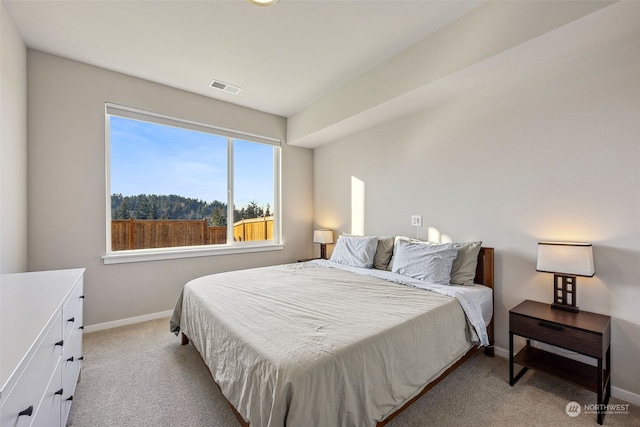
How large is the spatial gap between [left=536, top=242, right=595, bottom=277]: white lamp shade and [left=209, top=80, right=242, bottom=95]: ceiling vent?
11.3 ft

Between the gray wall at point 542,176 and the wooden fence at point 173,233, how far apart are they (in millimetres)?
2152

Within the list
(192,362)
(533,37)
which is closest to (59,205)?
(192,362)

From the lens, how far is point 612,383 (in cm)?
193

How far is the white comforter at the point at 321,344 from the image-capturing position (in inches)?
47.0

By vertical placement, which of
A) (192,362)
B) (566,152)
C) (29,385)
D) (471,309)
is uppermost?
(566,152)

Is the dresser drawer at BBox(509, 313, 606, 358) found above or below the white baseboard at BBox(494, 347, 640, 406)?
above

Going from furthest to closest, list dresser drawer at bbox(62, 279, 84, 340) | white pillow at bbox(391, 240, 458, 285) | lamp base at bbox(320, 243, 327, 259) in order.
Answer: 1. lamp base at bbox(320, 243, 327, 259)
2. white pillow at bbox(391, 240, 458, 285)
3. dresser drawer at bbox(62, 279, 84, 340)

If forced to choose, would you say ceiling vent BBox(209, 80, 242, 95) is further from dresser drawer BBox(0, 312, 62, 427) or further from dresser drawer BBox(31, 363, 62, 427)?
dresser drawer BBox(31, 363, 62, 427)

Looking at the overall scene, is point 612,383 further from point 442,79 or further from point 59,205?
point 59,205

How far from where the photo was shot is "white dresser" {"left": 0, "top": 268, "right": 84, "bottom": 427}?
0.80 meters

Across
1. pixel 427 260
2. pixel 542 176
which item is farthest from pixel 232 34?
pixel 542 176

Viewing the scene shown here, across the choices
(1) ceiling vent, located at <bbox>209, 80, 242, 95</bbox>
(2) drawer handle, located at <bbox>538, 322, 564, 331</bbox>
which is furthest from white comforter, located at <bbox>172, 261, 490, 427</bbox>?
(1) ceiling vent, located at <bbox>209, 80, 242, 95</bbox>

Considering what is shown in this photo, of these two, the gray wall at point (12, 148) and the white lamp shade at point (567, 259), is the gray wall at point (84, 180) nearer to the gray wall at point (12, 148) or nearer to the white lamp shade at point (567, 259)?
the gray wall at point (12, 148)

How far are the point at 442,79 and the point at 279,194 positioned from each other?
276 cm
